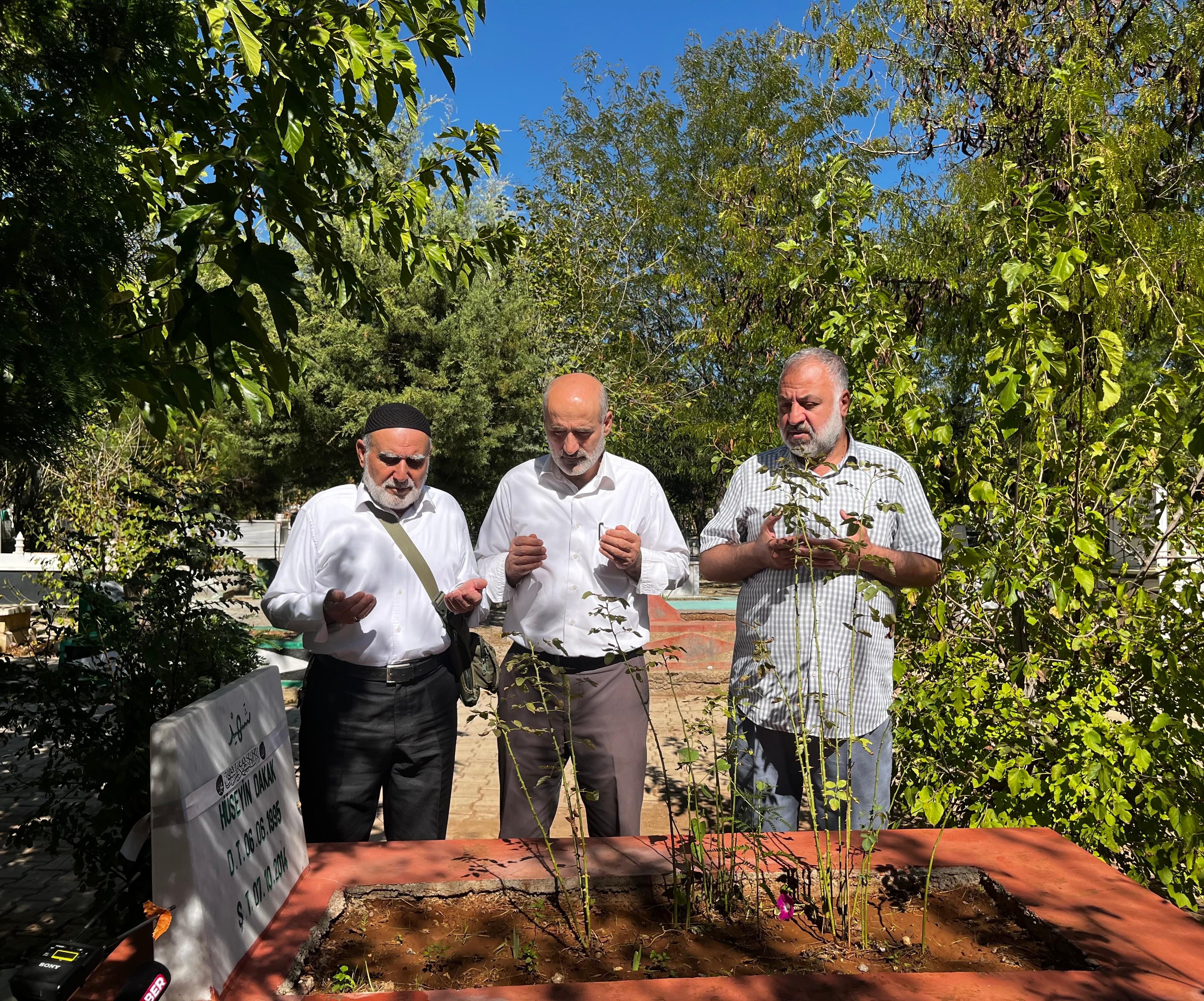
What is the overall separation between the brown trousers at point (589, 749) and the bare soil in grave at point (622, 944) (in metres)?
0.97

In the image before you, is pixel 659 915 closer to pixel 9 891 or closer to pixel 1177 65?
pixel 9 891

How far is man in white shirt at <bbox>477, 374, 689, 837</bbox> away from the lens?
10.2ft

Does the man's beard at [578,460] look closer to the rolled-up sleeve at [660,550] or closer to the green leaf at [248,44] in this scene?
the rolled-up sleeve at [660,550]

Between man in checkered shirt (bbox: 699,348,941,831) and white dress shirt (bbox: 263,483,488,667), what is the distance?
94 cm

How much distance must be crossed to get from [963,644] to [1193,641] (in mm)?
711

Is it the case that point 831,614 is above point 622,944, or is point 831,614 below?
above

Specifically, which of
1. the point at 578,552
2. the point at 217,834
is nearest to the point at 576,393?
the point at 578,552

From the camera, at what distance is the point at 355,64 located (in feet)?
9.37

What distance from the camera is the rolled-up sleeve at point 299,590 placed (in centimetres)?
Result: 308

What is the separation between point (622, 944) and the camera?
6.50 ft

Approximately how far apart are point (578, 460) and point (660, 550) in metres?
0.44

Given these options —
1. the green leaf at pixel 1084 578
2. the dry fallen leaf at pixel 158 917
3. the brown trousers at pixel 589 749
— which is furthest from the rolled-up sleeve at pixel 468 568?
the green leaf at pixel 1084 578

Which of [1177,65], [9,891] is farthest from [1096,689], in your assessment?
[1177,65]

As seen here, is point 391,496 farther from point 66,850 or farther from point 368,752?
point 66,850
